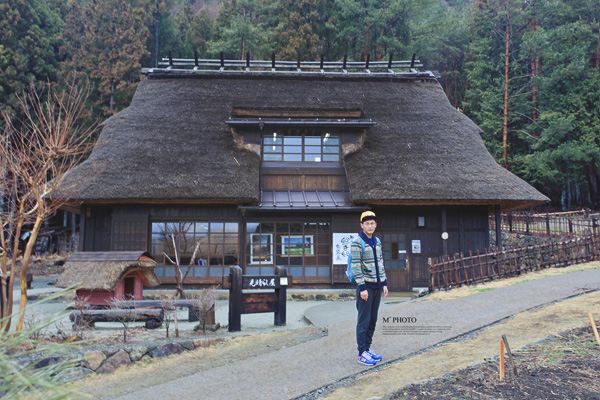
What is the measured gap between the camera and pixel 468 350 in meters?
6.17

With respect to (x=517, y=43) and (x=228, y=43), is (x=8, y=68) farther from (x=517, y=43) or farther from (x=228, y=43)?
(x=517, y=43)

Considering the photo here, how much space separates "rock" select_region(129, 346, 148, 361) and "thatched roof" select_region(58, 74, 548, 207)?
6.47 m

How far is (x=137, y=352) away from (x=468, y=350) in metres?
4.95

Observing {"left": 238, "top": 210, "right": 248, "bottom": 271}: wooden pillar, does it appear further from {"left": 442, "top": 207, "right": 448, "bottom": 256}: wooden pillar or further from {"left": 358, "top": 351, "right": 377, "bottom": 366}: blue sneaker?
{"left": 358, "top": 351, "right": 377, "bottom": 366}: blue sneaker

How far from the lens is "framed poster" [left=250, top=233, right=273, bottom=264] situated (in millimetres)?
14797

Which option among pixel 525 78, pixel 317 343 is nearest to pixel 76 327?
pixel 317 343

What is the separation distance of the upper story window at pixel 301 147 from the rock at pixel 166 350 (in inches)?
375

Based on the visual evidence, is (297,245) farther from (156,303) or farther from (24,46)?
(24,46)

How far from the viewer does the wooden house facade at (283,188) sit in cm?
1384

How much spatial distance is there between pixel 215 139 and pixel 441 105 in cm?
949

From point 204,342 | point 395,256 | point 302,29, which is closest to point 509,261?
point 395,256

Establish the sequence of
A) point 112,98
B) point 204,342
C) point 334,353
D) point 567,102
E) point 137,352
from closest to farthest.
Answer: point 334,353 < point 137,352 < point 204,342 < point 112,98 < point 567,102

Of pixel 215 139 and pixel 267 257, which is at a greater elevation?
pixel 215 139

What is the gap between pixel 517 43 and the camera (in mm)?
32969
